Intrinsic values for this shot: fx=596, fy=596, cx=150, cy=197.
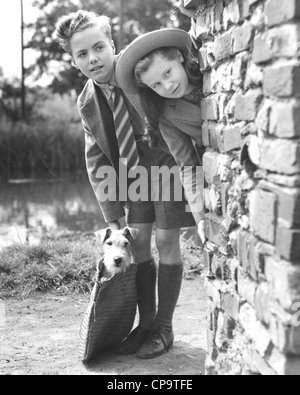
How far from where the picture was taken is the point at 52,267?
212 inches

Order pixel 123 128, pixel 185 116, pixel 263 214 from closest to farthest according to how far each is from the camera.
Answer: pixel 263 214 < pixel 185 116 < pixel 123 128

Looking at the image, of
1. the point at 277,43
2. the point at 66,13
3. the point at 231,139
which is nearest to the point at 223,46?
the point at 231,139

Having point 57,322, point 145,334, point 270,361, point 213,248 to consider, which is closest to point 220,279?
point 213,248

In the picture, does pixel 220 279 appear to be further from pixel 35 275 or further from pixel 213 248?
pixel 35 275

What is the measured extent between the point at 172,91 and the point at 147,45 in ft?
0.85

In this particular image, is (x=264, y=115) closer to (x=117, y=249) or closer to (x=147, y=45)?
(x=147, y=45)

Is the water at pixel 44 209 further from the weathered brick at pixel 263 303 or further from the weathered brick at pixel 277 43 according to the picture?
the weathered brick at pixel 277 43

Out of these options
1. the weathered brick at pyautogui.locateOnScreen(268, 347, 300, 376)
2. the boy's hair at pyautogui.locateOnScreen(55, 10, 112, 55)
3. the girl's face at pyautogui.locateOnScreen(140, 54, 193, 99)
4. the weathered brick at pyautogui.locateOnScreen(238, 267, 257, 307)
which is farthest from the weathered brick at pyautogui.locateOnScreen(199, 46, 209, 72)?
the weathered brick at pyautogui.locateOnScreen(268, 347, 300, 376)

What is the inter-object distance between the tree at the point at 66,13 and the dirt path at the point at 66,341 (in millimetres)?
10988

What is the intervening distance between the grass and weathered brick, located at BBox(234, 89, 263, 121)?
309 centimetres

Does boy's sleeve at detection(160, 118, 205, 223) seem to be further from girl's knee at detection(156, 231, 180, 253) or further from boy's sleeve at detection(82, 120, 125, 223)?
boy's sleeve at detection(82, 120, 125, 223)

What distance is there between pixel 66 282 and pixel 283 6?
12.5 feet

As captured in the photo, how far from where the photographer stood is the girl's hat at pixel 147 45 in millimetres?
2939

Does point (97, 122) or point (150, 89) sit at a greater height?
point (150, 89)
